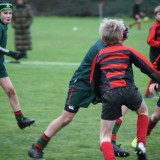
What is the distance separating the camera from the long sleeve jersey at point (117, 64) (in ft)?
18.1

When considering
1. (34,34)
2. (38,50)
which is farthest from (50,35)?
(38,50)

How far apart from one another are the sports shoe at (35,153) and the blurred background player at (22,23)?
11.1 m

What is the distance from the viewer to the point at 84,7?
47688mm

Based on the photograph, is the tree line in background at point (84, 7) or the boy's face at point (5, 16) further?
the tree line in background at point (84, 7)

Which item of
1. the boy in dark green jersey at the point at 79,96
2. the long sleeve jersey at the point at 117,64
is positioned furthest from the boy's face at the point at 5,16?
the long sleeve jersey at the point at 117,64

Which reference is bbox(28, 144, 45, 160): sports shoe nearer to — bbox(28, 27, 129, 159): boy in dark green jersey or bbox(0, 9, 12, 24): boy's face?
bbox(28, 27, 129, 159): boy in dark green jersey

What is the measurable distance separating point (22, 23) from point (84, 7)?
30949mm

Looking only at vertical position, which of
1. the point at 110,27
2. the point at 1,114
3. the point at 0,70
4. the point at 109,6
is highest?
the point at 110,27

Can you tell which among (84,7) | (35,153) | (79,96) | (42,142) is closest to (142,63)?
(79,96)

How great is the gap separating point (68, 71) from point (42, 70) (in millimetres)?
786

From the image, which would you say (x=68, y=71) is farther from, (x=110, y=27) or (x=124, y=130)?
(x=110, y=27)

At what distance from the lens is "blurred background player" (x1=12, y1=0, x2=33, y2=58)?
17.0 metres

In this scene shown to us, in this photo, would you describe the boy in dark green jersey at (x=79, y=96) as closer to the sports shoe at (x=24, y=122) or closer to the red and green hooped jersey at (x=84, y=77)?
the red and green hooped jersey at (x=84, y=77)

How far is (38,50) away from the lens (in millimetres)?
20344
